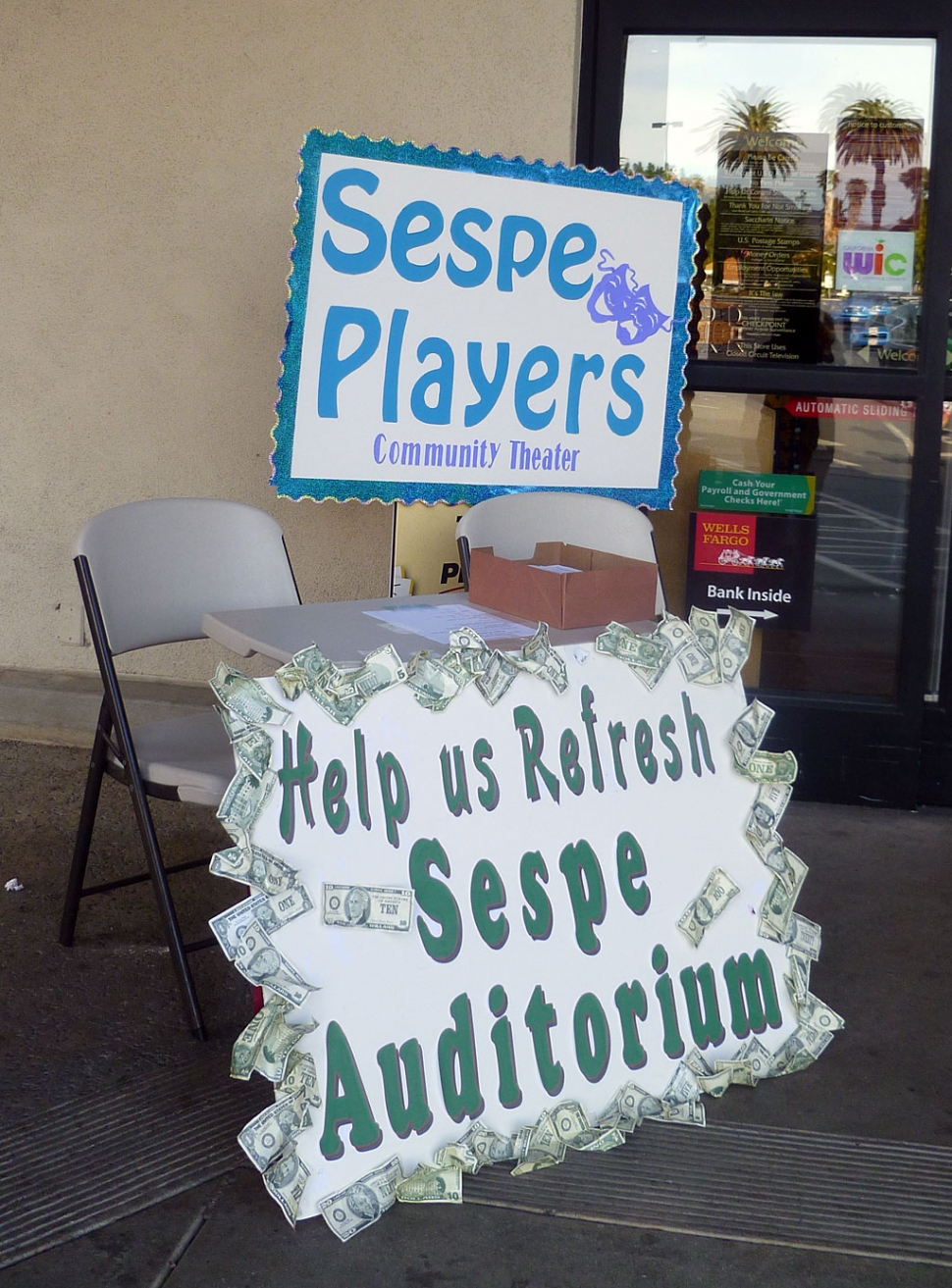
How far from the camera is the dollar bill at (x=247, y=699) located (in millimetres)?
1912

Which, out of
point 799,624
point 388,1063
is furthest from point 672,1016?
point 799,624

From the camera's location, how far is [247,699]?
1920 mm

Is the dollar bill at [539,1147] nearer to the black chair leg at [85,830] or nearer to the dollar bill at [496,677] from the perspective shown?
the dollar bill at [496,677]

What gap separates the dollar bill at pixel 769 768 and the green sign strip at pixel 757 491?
1.62m

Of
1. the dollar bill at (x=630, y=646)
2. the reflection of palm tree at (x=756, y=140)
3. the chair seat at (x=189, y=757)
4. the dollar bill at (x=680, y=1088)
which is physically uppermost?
the reflection of palm tree at (x=756, y=140)

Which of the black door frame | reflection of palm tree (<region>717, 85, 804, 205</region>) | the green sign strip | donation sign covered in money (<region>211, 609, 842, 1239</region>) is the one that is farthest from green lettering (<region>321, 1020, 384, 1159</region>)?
reflection of palm tree (<region>717, 85, 804, 205</region>)

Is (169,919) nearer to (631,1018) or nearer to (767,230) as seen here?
(631,1018)

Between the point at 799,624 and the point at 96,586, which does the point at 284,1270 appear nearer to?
the point at 96,586

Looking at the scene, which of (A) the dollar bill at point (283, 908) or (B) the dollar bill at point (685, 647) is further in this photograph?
(B) the dollar bill at point (685, 647)

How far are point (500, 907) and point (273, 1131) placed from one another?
498mm

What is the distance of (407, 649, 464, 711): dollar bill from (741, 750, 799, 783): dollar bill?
Answer: 63cm

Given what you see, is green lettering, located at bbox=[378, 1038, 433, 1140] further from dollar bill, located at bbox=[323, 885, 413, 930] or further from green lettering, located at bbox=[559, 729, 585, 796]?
green lettering, located at bbox=[559, 729, 585, 796]

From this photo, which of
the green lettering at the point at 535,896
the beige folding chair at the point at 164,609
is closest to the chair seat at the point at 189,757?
the beige folding chair at the point at 164,609

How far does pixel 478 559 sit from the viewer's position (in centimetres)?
261
